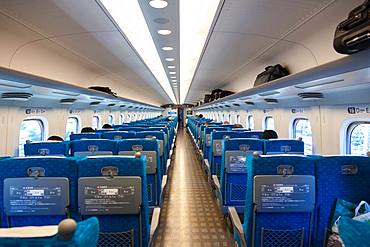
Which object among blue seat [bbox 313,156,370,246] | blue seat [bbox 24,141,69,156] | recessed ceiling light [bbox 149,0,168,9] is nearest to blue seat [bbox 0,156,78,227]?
blue seat [bbox 24,141,69,156]

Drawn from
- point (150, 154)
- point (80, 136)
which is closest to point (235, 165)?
point (150, 154)

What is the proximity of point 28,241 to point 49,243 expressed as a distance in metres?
0.06

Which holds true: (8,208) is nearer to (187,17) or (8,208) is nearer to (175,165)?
(187,17)

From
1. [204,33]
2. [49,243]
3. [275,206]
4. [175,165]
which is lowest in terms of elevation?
[175,165]

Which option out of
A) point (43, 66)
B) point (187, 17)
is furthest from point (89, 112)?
point (187, 17)

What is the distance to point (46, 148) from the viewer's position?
4.06 metres

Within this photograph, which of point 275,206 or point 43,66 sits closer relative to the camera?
point 275,206

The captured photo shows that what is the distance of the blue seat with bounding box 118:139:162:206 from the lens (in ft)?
13.9

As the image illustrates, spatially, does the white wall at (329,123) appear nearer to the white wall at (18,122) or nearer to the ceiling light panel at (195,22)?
the ceiling light panel at (195,22)

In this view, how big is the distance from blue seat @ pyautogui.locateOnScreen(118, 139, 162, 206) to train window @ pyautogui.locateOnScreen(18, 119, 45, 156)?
3316 millimetres

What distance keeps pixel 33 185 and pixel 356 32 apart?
8.63ft

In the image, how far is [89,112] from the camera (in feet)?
35.3

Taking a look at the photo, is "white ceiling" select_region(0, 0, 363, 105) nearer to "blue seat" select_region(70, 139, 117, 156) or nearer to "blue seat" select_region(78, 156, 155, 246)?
"blue seat" select_region(70, 139, 117, 156)

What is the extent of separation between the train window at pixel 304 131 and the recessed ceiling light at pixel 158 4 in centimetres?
472
